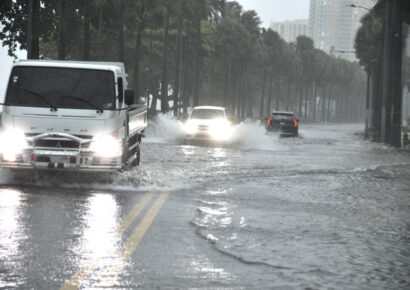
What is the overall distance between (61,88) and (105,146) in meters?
1.39

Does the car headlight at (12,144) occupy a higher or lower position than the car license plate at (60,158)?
higher

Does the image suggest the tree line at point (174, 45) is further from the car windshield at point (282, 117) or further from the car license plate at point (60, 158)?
the car license plate at point (60, 158)

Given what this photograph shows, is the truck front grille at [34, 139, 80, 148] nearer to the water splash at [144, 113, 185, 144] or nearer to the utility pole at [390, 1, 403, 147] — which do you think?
the water splash at [144, 113, 185, 144]

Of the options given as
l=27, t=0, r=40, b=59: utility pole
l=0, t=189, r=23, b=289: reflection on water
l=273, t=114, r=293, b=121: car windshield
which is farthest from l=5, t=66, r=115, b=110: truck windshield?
l=273, t=114, r=293, b=121: car windshield

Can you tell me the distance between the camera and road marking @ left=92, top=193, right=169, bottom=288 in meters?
7.34

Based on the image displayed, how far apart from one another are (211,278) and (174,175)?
1156 cm

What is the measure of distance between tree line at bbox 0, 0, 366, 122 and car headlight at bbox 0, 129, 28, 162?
20.6 m

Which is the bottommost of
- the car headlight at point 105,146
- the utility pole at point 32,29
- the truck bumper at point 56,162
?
the truck bumper at point 56,162

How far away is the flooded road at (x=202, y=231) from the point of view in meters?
7.68

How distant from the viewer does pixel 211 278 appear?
7586mm

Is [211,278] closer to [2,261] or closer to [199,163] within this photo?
[2,261]

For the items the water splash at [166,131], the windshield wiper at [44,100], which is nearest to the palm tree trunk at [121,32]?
the water splash at [166,131]

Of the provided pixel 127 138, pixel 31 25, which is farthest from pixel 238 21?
pixel 127 138

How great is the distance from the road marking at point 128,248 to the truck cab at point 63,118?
200 cm
